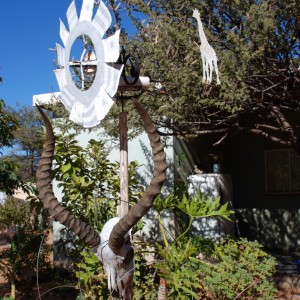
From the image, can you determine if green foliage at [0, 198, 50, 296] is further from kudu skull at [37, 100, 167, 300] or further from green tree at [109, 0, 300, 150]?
kudu skull at [37, 100, 167, 300]

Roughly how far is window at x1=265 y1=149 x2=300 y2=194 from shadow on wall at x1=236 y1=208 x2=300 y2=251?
1.71 feet

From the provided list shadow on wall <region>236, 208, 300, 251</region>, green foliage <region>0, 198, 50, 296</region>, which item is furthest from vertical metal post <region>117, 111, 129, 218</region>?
shadow on wall <region>236, 208, 300, 251</region>

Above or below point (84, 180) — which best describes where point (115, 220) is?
below

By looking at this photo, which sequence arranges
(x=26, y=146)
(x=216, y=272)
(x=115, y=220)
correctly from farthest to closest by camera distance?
(x=26, y=146) → (x=216, y=272) → (x=115, y=220)

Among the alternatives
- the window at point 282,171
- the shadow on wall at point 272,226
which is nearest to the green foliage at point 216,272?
the shadow on wall at point 272,226

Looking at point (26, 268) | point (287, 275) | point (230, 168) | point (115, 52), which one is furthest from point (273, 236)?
point (115, 52)

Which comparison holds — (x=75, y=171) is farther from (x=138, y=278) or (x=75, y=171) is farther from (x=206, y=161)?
(x=206, y=161)

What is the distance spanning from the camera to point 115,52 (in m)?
2.94

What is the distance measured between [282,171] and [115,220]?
27.2 feet

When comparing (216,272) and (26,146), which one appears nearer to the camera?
(216,272)

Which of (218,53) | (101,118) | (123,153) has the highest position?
(218,53)

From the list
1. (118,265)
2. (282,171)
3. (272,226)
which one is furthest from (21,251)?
(282,171)

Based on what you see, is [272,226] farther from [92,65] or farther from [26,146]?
[26,146]

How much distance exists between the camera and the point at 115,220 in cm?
284
